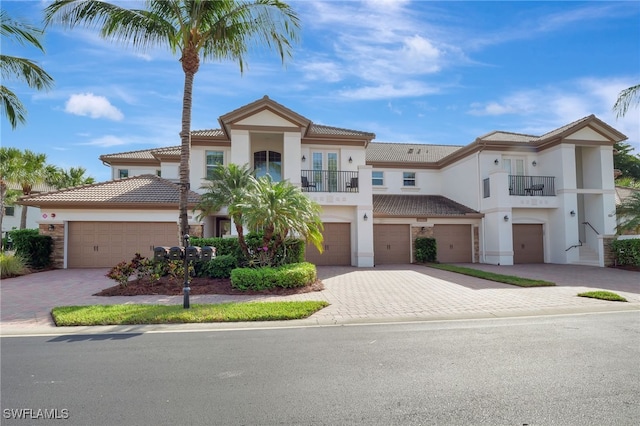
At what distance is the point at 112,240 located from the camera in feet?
57.4

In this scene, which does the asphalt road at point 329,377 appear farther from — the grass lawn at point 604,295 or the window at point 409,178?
the window at point 409,178

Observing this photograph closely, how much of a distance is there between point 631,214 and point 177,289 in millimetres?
22271

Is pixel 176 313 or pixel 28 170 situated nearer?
pixel 176 313

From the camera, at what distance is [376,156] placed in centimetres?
2466

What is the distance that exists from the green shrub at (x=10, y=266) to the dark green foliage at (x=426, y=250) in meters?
19.1

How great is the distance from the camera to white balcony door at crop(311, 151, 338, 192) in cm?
1961

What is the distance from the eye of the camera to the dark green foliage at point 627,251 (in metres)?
17.2

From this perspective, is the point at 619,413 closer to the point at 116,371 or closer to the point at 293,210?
the point at 116,371

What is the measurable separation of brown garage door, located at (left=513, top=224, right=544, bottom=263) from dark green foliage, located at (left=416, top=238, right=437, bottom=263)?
4934 mm

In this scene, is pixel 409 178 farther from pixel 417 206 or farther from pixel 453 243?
pixel 453 243

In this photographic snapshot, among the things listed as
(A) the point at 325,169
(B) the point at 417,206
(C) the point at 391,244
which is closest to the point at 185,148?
(A) the point at 325,169

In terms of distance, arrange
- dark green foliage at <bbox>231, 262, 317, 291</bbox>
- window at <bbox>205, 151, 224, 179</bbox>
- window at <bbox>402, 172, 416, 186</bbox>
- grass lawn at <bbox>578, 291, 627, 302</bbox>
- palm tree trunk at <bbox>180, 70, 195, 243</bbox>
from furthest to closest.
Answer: window at <bbox>402, 172, 416, 186</bbox> < window at <bbox>205, 151, 224, 179</bbox> < palm tree trunk at <bbox>180, 70, 195, 243</bbox> < dark green foliage at <bbox>231, 262, 317, 291</bbox> < grass lawn at <bbox>578, 291, 627, 302</bbox>

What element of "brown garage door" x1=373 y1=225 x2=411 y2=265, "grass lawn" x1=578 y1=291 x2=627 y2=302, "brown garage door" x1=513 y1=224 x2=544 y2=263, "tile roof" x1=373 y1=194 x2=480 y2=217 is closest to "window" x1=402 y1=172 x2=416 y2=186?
"tile roof" x1=373 y1=194 x2=480 y2=217

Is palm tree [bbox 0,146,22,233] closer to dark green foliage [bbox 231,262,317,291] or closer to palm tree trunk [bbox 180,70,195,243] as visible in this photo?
palm tree trunk [bbox 180,70,195,243]
